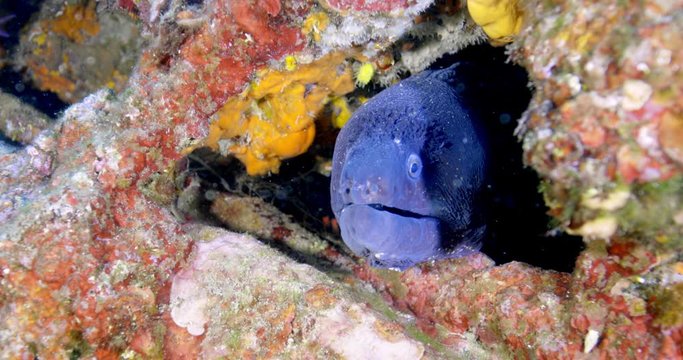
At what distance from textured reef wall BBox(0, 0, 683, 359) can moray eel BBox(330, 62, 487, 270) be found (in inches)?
13.8

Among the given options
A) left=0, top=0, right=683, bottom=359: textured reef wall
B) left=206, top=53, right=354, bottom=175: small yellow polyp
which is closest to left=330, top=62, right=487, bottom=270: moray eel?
left=0, top=0, right=683, bottom=359: textured reef wall

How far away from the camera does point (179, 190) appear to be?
3.62m

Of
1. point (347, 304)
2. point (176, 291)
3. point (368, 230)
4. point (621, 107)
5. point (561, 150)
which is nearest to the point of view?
point (621, 107)

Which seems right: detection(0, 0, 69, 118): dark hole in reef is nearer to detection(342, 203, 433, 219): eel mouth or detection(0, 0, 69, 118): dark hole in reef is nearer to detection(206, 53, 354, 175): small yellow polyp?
detection(206, 53, 354, 175): small yellow polyp

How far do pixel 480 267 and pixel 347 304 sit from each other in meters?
1.15

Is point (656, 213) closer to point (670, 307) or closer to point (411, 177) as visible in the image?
point (670, 307)

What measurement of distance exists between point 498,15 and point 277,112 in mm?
2007

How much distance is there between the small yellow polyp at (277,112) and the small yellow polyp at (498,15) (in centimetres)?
111

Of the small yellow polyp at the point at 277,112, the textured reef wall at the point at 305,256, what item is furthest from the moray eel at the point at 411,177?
the small yellow polyp at the point at 277,112

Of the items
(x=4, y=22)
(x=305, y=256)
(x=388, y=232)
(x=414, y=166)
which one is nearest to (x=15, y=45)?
(x=4, y=22)

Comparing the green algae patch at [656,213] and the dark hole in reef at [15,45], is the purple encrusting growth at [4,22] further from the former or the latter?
the green algae patch at [656,213]

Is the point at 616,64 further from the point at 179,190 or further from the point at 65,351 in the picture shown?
the point at 179,190

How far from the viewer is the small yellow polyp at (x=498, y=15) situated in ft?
8.00

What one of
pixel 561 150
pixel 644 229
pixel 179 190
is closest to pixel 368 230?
pixel 561 150
